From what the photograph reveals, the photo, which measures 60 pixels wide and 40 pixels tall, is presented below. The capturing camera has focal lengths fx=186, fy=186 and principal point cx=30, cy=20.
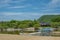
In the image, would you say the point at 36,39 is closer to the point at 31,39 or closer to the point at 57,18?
the point at 31,39

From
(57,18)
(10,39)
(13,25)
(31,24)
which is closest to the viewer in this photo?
(10,39)

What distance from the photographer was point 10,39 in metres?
9.62

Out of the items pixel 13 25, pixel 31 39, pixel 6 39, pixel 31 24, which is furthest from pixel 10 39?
pixel 31 24

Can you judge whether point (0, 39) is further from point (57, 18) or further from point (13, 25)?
point (57, 18)

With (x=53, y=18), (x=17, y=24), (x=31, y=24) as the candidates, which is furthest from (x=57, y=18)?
(x=17, y=24)

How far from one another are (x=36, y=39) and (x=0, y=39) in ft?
6.20

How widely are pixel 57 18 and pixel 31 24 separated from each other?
12229mm

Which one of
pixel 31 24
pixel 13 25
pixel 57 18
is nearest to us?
pixel 13 25

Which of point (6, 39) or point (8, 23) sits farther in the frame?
point (8, 23)

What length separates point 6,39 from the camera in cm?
964

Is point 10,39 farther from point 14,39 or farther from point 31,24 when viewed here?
point 31,24

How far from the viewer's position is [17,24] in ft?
97.0

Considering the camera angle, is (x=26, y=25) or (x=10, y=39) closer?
(x=10, y=39)

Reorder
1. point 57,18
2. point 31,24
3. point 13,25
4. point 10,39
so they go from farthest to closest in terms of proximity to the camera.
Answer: point 57,18 < point 31,24 < point 13,25 < point 10,39
